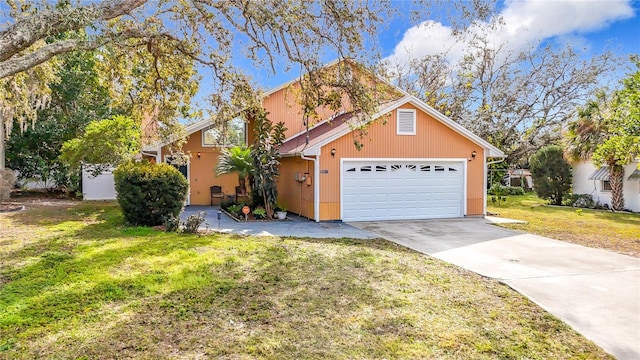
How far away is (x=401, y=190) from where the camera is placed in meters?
13.9

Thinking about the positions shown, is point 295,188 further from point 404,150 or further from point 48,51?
point 48,51

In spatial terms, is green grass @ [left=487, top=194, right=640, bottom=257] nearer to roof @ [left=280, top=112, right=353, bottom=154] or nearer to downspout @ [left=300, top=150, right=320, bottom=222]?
downspout @ [left=300, top=150, right=320, bottom=222]

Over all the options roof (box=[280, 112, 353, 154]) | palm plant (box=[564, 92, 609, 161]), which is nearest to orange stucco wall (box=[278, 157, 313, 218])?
roof (box=[280, 112, 353, 154])

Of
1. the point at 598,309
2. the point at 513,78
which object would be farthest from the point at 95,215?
the point at 513,78

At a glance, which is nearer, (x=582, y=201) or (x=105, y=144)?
(x=105, y=144)

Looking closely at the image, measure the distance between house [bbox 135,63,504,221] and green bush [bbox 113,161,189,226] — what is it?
406 cm

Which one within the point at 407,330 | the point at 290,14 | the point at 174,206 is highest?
the point at 290,14

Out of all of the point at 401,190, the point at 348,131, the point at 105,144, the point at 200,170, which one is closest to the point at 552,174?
the point at 401,190

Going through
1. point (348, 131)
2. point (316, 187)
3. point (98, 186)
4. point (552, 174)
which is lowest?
point (98, 186)

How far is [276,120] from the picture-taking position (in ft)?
55.9

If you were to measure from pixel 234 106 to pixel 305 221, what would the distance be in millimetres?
4576

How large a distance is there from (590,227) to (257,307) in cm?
1203

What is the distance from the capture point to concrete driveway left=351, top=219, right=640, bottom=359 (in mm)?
4777

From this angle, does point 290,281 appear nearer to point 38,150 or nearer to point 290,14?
point 290,14
